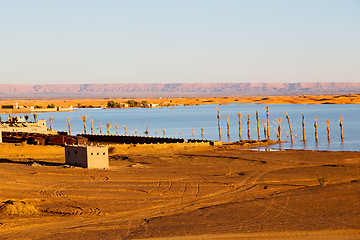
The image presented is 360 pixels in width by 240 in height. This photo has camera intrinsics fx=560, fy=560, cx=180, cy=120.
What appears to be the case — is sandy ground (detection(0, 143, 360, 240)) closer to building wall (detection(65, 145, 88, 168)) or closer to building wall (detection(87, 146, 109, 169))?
building wall (detection(87, 146, 109, 169))

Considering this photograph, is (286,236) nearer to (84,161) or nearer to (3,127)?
(84,161)

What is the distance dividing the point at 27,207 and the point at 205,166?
66.5ft

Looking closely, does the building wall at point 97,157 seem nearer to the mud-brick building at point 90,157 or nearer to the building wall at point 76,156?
the mud-brick building at point 90,157

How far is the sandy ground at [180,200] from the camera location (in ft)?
73.7

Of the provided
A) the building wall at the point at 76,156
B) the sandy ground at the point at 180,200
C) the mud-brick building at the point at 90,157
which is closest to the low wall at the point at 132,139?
the sandy ground at the point at 180,200

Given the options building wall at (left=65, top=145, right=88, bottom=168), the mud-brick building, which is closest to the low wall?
building wall at (left=65, top=145, right=88, bottom=168)

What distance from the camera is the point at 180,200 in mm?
28781

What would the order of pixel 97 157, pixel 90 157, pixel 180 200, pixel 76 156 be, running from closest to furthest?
1. pixel 180 200
2. pixel 90 157
3. pixel 97 157
4. pixel 76 156

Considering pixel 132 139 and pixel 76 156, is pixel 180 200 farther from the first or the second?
pixel 132 139

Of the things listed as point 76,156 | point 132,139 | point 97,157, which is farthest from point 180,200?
point 132,139

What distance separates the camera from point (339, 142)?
76812mm

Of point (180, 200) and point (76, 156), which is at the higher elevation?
point (76, 156)

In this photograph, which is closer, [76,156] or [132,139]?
[76,156]

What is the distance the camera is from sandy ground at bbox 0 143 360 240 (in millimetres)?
22453
